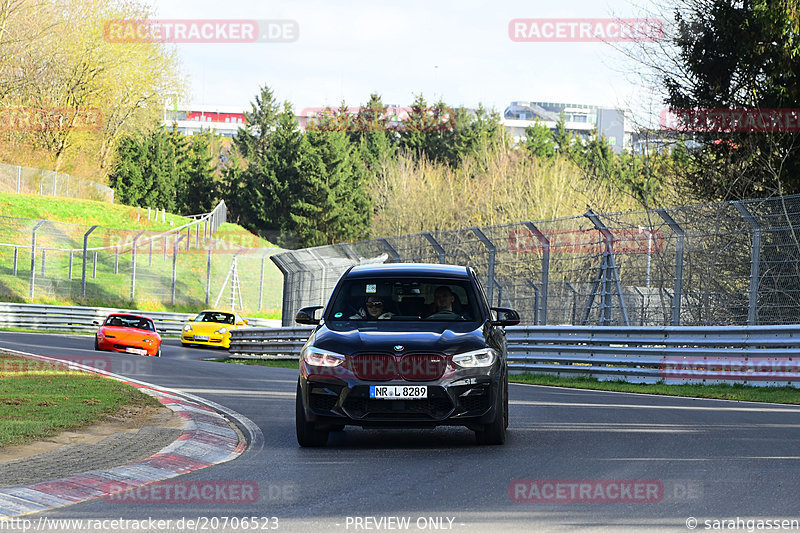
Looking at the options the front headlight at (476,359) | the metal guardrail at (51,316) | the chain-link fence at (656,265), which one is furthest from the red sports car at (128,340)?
the front headlight at (476,359)

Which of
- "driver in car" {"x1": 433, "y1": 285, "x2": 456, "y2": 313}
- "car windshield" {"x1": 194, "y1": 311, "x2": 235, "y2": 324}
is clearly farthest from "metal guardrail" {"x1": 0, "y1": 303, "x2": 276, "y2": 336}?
"driver in car" {"x1": 433, "y1": 285, "x2": 456, "y2": 313}

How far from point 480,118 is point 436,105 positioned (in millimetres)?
5765

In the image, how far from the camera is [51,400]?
13.3m

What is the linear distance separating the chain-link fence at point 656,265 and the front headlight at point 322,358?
29.6ft

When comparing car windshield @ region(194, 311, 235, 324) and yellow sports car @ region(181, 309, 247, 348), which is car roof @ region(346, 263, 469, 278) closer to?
yellow sports car @ region(181, 309, 247, 348)

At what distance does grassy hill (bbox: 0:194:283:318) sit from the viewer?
157 feet

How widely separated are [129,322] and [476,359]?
21414 millimetres

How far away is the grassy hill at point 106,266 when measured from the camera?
157 ft

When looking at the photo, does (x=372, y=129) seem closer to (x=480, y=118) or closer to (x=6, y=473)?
(x=480, y=118)

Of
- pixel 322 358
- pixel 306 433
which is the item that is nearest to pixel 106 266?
pixel 306 433

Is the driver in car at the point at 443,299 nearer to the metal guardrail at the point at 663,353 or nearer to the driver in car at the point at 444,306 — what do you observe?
the driver in car at the point at 444,306

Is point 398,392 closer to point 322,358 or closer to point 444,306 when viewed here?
point 322,358

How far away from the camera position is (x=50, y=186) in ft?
216

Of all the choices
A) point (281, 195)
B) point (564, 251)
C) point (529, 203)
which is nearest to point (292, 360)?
point (564, 251)
